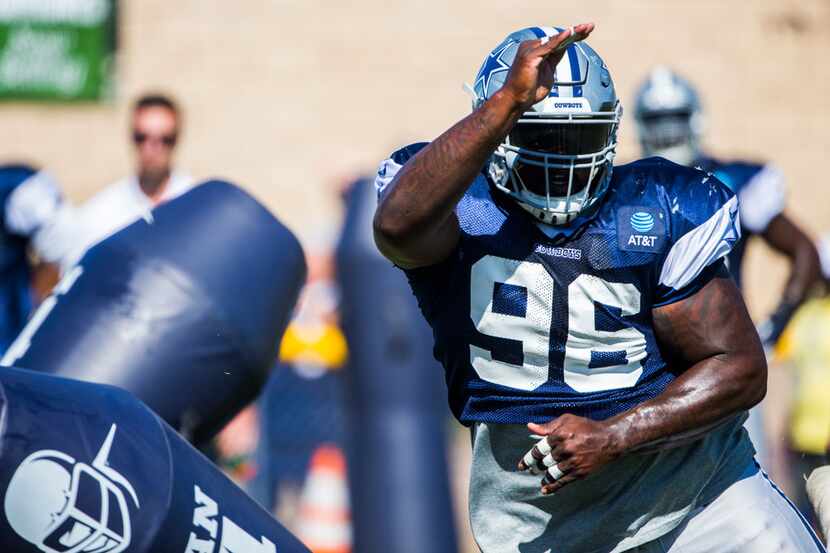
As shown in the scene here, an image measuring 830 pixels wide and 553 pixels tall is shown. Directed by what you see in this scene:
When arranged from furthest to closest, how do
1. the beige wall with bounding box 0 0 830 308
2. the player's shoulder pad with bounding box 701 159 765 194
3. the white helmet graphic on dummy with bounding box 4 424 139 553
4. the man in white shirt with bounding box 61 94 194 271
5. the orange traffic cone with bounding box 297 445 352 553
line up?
the beige wall with bounding box 0 0 830 308, the orange traffic cone with bounding box 297 445 352 553, the man in white shirt with bounding box 61 94 194 271, the player's shoulder pad with bounding box 701 159 765 194, the white helmet graphic on dummy with bounding box 4 424 139 553

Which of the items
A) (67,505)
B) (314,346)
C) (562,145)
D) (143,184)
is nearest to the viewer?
(67,505)

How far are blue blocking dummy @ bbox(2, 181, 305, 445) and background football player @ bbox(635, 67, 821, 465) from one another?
1768mm

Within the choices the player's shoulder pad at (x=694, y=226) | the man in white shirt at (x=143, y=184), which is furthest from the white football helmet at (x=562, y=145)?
the man in white shirt at (x=143, y=184)

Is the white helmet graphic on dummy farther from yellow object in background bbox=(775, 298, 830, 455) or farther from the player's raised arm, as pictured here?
yellow object in background bbox=(775, 298, 830, 455)

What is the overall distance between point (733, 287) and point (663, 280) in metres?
0.19

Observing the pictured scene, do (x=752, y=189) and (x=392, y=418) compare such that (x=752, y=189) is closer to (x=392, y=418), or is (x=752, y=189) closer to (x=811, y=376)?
(x=392, y=418)

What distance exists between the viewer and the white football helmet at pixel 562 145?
2998 mm

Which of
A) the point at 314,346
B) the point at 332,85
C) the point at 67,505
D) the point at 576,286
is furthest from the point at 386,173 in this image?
the point at 332,85

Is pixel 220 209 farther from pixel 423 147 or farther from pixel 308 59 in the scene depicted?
pixel 308 59

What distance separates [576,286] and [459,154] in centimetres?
44

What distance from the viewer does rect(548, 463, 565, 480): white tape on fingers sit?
2.91m

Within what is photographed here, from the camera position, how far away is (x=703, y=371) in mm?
3014

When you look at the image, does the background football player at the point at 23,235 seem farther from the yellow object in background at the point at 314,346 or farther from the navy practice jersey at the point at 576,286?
the navy practice jersey at the point at 576,286

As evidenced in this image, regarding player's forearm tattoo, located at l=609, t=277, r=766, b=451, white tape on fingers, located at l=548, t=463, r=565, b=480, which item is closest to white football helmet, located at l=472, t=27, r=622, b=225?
player's forearm tattoo, located at l=609, t=277, r=766, b=451
